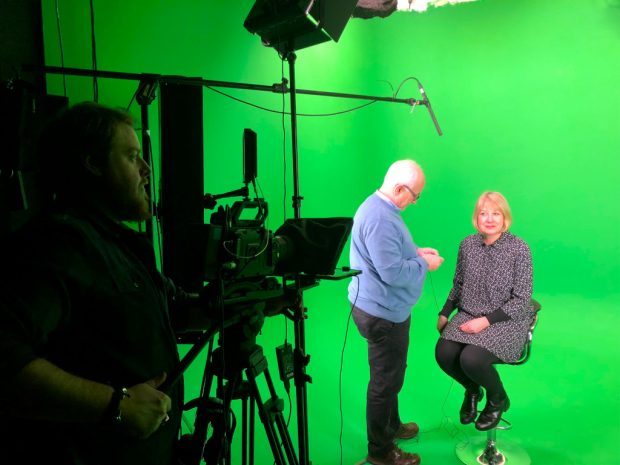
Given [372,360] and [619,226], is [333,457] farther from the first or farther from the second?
[619,226]

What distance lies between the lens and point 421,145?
370 cm

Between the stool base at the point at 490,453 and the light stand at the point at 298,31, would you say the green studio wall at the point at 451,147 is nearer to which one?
the stool base at the point at 490,453

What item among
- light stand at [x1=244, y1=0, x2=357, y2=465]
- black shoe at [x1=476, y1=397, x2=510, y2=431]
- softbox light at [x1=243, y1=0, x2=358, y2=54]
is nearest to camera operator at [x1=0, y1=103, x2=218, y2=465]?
light stand at [x1=244, y1=0, x2=357, y2=465]

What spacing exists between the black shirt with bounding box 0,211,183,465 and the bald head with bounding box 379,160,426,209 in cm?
140

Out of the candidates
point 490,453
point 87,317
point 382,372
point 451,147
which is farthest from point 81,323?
point 451,147

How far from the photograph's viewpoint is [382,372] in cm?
207

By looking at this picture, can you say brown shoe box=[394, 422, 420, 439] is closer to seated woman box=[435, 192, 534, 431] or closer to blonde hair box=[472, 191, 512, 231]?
seated woman box=[435, 192, 534, 431]

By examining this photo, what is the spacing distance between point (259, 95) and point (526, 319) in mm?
2156

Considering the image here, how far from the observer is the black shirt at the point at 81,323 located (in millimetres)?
632

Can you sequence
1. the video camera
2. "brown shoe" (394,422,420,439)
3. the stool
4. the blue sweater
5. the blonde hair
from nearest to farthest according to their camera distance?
the video camera
the blue sweater
the stool
the blonde hair
"brown shoe" (394,422,420,439)

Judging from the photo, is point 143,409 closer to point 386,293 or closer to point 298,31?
point 298,31

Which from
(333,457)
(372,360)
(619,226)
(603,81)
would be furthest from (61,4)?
(619,226)

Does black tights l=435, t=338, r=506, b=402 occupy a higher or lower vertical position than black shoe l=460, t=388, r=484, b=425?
higher

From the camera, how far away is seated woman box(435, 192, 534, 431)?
2.06 m
